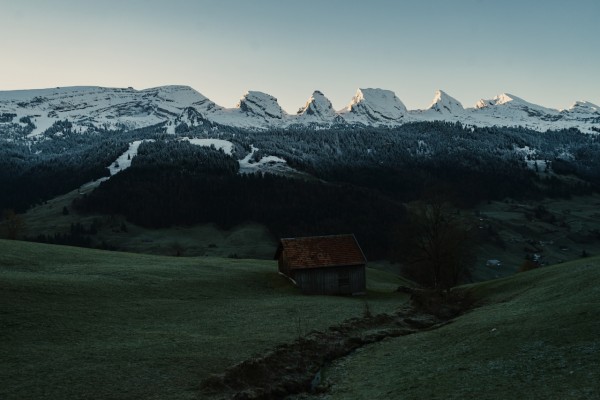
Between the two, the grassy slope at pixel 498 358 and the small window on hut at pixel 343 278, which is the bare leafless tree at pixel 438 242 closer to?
the small window on hut at pixel 343 278

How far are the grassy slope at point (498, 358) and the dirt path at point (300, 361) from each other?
151cm

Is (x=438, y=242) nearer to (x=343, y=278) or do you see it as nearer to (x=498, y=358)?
(x=343, y=278)

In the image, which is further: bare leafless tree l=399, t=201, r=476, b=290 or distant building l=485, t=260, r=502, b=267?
distant building l=485, t=260, r=502, b=267

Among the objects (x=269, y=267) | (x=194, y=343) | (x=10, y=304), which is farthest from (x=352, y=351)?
(x=269, y=267)

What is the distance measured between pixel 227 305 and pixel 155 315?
9291 mm

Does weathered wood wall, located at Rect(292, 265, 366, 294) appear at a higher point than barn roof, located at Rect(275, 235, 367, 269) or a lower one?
lower

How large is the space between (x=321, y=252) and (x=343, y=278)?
16.2 ft

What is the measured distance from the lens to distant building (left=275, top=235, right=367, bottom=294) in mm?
67375

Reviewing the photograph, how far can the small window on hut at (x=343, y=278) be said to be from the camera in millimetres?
69000

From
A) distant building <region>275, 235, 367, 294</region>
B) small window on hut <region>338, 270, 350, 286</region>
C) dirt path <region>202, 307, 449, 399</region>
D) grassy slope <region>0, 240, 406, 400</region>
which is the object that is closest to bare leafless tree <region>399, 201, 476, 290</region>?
grassy slope <region>0, 240, 406, 400</region>

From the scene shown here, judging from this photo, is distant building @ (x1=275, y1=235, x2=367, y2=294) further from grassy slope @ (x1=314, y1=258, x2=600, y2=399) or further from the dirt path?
grassy slope @ (x1=314, y1=258, x2=600, y2=399)

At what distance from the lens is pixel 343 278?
69125 millimetres

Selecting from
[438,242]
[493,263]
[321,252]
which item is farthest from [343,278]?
[493,263]

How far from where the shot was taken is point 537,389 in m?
22.2
